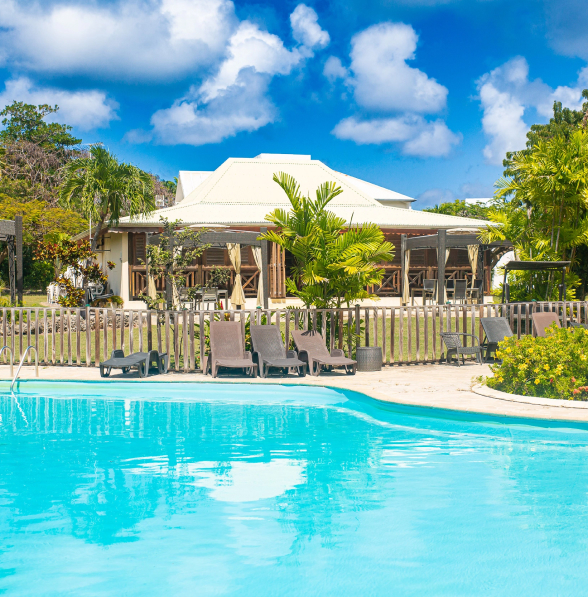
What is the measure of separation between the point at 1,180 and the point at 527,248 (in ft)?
99.7

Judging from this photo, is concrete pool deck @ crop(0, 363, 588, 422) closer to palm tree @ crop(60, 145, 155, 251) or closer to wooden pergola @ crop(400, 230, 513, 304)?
wooden pergola @ crop(400, 230, 513, 304)

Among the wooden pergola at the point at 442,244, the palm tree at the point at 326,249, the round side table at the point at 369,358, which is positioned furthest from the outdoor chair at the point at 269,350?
the wooden pergola at the point at 442,244

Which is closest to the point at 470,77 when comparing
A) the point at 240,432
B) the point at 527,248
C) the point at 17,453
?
the point at 527,248

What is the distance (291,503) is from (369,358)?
5660mm

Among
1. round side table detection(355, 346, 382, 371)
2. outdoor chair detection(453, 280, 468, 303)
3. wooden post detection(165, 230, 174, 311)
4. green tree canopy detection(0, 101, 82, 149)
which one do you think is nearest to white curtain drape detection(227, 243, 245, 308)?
wooden post detection(165, 230, 174, 311)

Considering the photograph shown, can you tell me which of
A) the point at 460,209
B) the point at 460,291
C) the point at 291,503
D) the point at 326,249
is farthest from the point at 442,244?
the point at 460,209

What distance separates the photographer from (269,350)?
10719 millimetres

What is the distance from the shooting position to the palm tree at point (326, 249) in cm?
1177

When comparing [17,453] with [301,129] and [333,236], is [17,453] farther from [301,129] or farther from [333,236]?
[301,129]

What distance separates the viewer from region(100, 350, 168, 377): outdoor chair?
395 inches

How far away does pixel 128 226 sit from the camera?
22.6m

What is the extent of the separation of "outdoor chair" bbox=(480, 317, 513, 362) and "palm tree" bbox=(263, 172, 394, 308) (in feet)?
7.37

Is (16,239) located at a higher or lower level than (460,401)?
higher

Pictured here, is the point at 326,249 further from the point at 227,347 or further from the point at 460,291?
the point at 460,291
